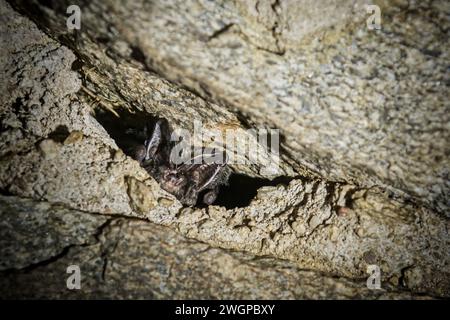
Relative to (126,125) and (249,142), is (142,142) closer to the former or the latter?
(126,125)

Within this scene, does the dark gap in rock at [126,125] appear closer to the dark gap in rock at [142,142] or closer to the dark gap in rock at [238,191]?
the dark gap in rock at [142,142]

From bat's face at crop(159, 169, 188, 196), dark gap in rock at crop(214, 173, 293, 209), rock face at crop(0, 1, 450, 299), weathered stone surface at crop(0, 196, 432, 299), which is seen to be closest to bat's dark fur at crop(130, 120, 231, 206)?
bat's face at crop(159, 169, 188, 196)

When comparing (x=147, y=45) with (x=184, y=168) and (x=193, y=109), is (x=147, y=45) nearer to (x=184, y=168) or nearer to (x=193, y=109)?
(x=193, y=109)

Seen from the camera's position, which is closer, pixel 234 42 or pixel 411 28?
pixel 411 28

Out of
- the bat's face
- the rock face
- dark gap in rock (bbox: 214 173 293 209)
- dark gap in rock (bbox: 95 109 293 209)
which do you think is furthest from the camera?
dark gap in rock (bbox: 214 173 293 209)

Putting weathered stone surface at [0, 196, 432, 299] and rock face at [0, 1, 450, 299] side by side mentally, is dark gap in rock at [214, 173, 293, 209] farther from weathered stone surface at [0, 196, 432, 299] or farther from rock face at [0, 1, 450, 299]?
weathered stone surface at [0, 196, 432, 299]

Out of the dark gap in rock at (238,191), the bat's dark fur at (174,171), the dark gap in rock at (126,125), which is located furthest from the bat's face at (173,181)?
the dark gap in rock at (238,191)

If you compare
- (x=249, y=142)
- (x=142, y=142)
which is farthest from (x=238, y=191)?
(x=142, y=142)
